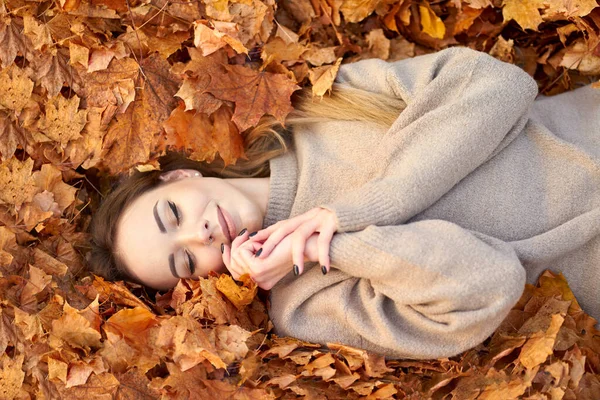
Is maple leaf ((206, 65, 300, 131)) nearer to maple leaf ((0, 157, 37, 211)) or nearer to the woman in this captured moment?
the woman

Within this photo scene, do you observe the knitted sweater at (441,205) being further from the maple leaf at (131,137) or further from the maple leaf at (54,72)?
the maple leaf at (54,72)

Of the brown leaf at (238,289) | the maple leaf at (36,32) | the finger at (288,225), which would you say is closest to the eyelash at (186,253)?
the brown leaf at (238,289)

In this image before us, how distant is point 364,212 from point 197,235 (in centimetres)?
78

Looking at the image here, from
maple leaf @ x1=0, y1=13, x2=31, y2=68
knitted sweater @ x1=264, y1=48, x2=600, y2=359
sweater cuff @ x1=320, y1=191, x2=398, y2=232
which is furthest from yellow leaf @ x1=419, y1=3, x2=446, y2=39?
maple leaf @ x1=0, y1=13, x2=31, y2=68

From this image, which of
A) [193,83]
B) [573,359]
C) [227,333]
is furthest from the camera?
[193,83]

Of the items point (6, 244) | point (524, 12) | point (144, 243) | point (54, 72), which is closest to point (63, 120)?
point (54, 72)

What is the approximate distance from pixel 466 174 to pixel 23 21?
7.57ft

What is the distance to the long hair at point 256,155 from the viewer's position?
3.03 metres

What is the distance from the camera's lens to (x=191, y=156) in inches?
124

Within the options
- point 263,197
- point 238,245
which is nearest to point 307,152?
point 263,197

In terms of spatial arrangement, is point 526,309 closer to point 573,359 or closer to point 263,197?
point 573,359

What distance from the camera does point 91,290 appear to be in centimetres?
315

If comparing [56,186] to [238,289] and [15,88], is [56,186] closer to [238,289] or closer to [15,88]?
[15,88]

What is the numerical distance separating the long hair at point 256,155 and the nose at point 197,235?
1.45 ft
